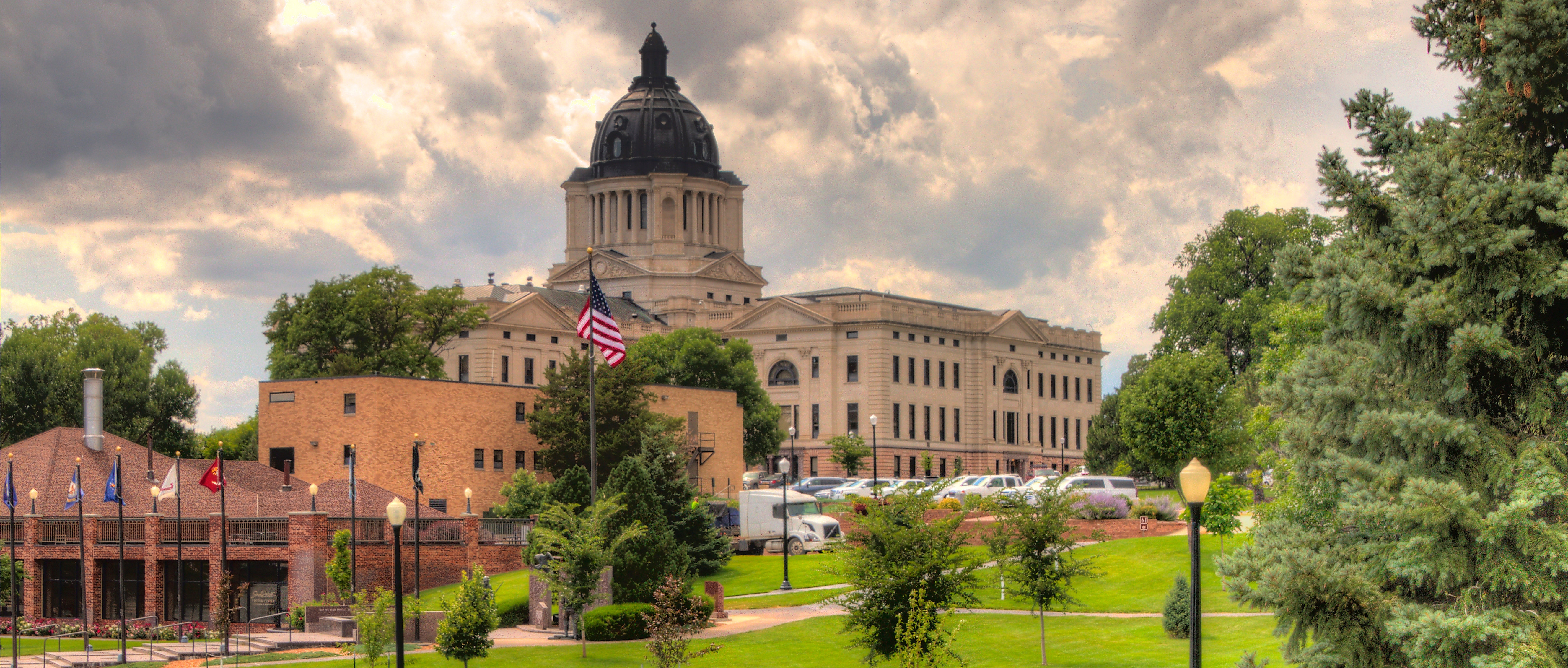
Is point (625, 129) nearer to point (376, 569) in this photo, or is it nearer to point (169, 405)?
point (169, 405)

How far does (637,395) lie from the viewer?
76.9m

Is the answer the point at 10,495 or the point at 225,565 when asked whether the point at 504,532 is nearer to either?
the point at 225,565

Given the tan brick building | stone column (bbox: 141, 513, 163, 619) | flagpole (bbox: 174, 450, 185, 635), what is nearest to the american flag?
flagpole (bbox: 174, 450, 185, 635)

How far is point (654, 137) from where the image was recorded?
16100cm

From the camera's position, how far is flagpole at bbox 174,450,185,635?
168ft

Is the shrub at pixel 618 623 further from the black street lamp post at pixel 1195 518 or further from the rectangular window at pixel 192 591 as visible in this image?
the black street lamp post at pixel 1195 518

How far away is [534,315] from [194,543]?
73.0 metres

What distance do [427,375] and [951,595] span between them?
234 feet

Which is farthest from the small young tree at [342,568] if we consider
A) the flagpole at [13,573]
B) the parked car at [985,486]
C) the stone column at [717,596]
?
the parked car at [985,486]

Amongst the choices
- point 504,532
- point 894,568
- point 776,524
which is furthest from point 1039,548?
point 504,532

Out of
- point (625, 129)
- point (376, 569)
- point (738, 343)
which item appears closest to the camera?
point (376, 569)

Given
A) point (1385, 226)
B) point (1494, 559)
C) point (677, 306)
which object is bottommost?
point (1494, 559)

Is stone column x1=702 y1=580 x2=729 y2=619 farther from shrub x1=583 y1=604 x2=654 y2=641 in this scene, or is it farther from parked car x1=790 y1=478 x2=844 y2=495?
parked car x1=790 y1=478 x2=844 y2=495

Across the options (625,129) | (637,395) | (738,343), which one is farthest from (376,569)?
(625,129)
